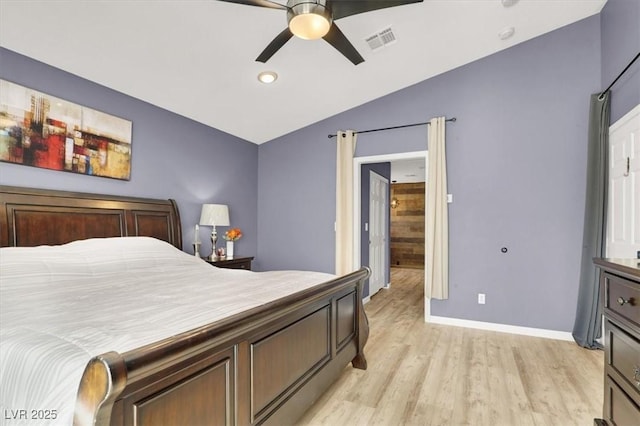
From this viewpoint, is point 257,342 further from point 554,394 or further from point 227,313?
point 554,394

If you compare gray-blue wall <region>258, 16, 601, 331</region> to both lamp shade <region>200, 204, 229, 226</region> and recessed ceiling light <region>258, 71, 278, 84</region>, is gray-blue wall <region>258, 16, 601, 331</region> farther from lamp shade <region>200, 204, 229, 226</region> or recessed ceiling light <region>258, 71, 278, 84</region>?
lamp shade <region>200, 204, 229, 226</region>

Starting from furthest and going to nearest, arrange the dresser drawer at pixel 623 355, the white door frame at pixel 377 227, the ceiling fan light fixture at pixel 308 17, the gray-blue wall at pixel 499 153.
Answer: the white door frame at pixel 377 227
the gray-blue wall at pixel 499 153
the ceiling fan light fixture at pixel 308 17
the dresser drawer at pixel 623 355

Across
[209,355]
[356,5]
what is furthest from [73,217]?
[356,5]

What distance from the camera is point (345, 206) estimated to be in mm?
Result: 4496

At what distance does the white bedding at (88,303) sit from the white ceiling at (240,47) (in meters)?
1.60

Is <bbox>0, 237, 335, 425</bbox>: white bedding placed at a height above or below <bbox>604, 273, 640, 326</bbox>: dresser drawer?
below

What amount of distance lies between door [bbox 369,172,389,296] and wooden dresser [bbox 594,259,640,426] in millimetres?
3778

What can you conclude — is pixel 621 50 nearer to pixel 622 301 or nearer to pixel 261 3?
pixel 622 301

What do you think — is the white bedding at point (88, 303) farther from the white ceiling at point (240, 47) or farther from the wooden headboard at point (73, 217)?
the white ceiling at point (240, 47)

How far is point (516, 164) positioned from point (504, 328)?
1891mm

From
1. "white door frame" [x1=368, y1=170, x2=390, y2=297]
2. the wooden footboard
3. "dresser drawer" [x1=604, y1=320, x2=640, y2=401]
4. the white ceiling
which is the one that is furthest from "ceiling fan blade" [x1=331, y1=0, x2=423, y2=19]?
"white door frame" [x1=368, y1=170, x2=390, y2=297]

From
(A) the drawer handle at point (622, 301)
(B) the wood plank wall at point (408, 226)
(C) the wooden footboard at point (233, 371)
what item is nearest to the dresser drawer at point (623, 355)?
(A) the drawer handle at point (622, 301)

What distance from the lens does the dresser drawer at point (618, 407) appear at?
1.31 m

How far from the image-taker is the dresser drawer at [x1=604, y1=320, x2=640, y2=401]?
1.29 meters
